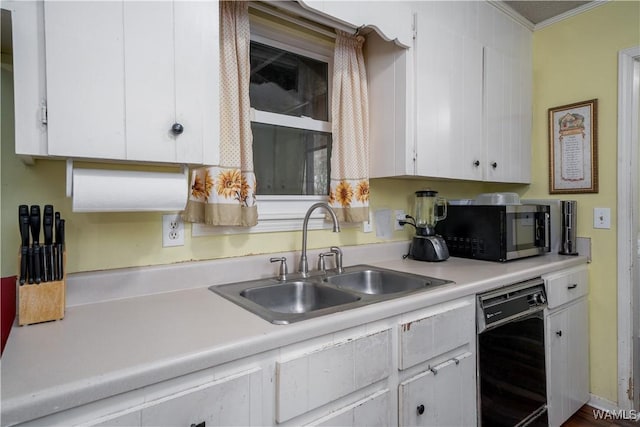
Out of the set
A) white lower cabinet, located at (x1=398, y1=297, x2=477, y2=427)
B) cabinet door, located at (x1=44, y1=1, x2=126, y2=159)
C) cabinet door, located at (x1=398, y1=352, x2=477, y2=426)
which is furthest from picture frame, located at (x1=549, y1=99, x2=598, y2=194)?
cabinet door, located at (x1=44, y1=1, x2=126, y2=159)

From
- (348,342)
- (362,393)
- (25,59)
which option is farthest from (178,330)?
(25,59)

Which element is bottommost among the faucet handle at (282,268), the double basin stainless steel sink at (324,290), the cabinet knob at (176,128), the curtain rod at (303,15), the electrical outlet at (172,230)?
the double basin stainless steel sink at (324,290)

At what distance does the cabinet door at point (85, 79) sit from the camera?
33.2 inches

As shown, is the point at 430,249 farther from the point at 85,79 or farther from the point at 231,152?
the point at 85,79

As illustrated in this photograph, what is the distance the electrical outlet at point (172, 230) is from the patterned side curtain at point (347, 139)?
726 millimetres

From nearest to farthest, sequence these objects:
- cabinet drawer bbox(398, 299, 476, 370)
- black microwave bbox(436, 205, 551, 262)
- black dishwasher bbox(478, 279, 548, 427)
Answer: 1. cabinet drawer bbox(398, 299, 476, 370)
2. black dishwasher bbox(478, 279, 548, 427)
3. black microwave bbox(436, 205, 551, 262)

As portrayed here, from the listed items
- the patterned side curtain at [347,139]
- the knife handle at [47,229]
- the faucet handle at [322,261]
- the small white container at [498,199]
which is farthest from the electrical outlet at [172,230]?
the small white container at [498,199]

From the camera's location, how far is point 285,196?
1685 mm

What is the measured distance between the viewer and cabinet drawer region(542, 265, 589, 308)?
5.76 feet

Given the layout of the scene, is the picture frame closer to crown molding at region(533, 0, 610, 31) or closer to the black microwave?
the black microwave

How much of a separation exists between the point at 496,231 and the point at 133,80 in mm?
1765

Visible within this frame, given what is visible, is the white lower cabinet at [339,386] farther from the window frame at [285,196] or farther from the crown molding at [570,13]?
the crown molding at [570,13]

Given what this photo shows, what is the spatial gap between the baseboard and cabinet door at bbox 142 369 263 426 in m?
2.24

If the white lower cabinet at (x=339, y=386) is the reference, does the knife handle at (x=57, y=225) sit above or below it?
above
